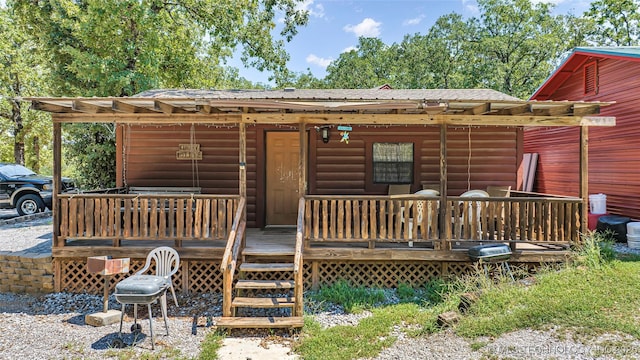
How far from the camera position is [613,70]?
31.4 feet

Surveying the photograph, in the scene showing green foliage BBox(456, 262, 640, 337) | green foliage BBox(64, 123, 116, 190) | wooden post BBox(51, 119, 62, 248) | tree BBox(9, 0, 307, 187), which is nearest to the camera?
green foliage BBox(456, 262, 640, 337)

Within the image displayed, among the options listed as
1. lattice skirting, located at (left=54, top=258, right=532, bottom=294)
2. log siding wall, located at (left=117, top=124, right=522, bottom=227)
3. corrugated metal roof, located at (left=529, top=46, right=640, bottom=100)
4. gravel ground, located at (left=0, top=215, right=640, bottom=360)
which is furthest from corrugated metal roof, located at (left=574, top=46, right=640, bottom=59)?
gravel ground, located at (left=0, top=215, right=640, bottom=360)

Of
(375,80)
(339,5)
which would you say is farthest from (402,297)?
(375,80)

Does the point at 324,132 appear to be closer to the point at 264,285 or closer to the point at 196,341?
the point at 264,285

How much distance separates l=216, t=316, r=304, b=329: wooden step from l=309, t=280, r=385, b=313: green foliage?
3.12 feet

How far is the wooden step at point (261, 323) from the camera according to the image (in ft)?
15.3

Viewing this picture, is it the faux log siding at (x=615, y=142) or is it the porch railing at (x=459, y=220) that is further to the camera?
the faux log siding at (x=615, y=142)

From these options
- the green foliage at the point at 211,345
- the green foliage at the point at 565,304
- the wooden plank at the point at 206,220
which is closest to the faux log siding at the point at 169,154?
the wooden plank at the point at 206,220

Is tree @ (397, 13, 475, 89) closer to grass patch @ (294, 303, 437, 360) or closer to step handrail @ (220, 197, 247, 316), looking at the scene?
step handrail @ (220, 197, 247, 316)

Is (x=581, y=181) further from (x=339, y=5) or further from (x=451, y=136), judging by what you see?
(x=339, y=5)

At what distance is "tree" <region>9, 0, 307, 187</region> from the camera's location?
39.6 ft

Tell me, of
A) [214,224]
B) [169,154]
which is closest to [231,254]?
[214,224]

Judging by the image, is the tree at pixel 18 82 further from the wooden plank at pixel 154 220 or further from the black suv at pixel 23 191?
the wooden plank at pixel 154 220

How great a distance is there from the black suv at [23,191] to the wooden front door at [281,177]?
8.53 metres
